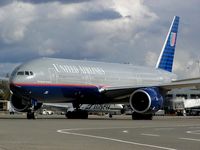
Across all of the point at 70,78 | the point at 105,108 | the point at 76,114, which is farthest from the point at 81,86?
the point at 105,108

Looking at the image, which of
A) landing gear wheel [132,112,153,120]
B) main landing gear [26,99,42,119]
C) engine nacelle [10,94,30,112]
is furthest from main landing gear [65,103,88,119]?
landing gear wheel [132,112,153,120]

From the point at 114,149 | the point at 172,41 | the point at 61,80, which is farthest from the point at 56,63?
the point at 114,149

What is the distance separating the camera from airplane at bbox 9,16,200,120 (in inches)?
1548

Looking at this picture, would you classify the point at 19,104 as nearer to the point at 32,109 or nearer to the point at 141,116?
the point at 32,109

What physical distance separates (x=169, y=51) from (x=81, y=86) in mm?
18640

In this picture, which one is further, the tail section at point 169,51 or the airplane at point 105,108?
the airplane at point 105,108

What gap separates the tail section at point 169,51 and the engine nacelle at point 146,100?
49.3 ft

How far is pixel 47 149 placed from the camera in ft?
48.5

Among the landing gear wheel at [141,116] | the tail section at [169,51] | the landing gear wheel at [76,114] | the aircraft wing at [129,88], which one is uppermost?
the tail section at [169,51]

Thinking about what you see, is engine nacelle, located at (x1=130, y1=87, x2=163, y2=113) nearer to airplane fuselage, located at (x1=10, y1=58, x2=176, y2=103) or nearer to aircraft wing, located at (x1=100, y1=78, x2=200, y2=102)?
aircraft wing, located at (x1=100, y1=78, x2=200, y2=102)

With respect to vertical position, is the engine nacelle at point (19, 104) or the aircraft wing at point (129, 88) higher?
the aircraft wing at point (129, 88)

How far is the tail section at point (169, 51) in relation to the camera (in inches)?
2239

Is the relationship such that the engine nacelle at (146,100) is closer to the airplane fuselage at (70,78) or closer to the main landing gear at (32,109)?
the airplane fuselage at (70,78)

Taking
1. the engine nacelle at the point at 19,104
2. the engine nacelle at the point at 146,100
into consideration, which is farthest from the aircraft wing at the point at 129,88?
the engine nacelle at the point at 19,104
